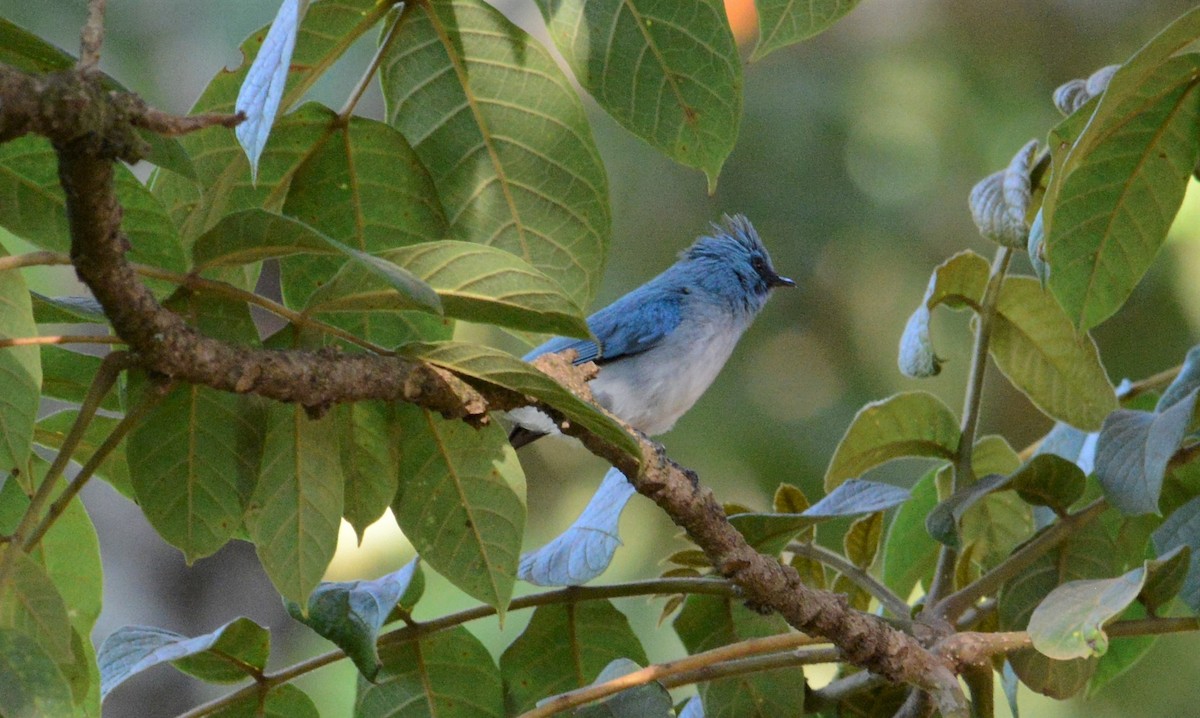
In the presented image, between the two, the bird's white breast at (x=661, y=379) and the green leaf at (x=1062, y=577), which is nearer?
the green leaf at (x=1062, y=577)

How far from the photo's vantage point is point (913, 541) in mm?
2201

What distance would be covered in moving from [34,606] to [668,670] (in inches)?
28.9

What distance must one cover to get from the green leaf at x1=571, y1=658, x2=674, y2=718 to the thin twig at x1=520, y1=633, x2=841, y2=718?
0.02 m

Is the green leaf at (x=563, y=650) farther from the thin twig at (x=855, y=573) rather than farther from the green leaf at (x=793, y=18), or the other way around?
the green leaf at (x=793, y=18)

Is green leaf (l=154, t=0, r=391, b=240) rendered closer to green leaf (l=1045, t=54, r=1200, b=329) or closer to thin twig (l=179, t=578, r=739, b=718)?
thin twig (l=179, t=578, r=739, b=718)

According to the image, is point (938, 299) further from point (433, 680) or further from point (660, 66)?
point (433, 680)

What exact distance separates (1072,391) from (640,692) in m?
0.98

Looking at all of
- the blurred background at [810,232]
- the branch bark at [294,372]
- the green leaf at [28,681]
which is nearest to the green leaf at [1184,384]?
the branch bark at [294,372]

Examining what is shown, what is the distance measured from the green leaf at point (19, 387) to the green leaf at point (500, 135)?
515mm

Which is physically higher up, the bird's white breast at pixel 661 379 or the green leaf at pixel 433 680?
the bird's white breast at pixel 661 379

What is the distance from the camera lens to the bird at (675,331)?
3.32m

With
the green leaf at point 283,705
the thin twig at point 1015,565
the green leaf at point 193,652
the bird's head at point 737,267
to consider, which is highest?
the bird's head at point 737,267

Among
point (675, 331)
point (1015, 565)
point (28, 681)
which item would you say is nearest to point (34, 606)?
point (28, 681)

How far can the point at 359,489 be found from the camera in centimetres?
147
